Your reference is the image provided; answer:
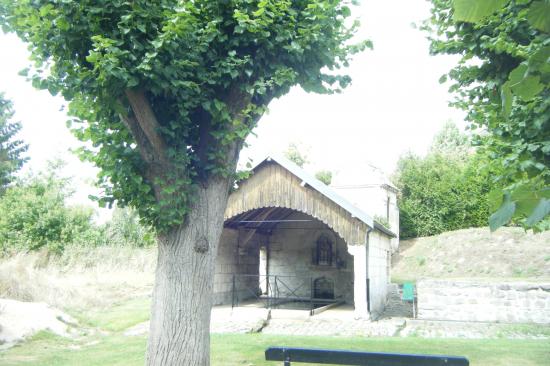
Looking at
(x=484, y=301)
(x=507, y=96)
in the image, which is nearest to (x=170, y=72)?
(x=507, y=96)

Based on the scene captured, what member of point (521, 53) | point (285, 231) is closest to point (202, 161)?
point (521, 53)

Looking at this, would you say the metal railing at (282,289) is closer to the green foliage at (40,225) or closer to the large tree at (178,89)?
the green foliage at (40,225)

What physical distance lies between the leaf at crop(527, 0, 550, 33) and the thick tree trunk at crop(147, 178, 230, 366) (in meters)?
4.38

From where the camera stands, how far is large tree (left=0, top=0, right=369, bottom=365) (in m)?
4.27

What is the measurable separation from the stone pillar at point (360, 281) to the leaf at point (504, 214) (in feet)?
40.3

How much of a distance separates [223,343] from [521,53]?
741cm

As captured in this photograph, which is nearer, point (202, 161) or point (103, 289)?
point (202, 161)

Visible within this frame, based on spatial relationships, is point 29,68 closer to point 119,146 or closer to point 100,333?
point 119,146

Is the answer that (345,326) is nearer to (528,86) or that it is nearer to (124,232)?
(528,86)

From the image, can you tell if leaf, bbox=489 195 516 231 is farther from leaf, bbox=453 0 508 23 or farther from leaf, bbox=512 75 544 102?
leaf, bbox=453 0 508 23

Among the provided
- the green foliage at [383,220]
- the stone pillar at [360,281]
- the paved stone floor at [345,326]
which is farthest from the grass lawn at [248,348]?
the green foliage at [383,220]

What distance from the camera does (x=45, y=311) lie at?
11008 millimetres

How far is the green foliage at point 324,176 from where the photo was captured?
36.5 meters

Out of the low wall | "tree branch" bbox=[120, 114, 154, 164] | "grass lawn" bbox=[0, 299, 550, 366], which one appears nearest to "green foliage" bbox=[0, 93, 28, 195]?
"grass lawn" bbox=[0, 299, 550, 366]
